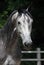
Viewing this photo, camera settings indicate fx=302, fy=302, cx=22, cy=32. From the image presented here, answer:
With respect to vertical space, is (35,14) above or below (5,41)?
above

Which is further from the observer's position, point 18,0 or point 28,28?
point 18,0

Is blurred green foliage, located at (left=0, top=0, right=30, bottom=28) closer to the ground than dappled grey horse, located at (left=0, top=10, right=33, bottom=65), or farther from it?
farther from it

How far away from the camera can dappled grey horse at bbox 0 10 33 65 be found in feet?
17.2

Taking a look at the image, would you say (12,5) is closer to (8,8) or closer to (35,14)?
(8,8)

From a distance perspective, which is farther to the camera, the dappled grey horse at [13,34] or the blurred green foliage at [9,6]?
the blurred green foliage at [9,6]

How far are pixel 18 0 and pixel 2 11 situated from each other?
0.75m

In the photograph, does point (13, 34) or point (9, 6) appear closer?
point (13, 34)

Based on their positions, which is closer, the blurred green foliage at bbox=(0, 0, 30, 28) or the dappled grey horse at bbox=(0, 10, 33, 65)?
the dappled grey horse at bbox=(0, 10, 33, 65)

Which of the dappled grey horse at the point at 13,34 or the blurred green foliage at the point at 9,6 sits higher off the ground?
the blurred green foliage at the point at 9,6

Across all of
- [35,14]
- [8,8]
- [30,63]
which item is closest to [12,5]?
[8,8]

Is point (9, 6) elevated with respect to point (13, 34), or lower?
elevated

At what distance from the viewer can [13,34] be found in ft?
18.1

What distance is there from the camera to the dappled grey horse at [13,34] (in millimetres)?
5250

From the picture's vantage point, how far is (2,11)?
866cm
